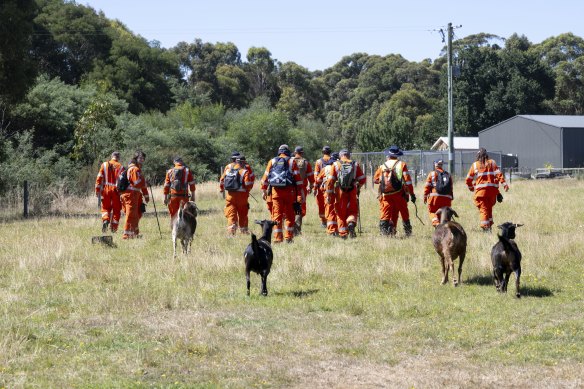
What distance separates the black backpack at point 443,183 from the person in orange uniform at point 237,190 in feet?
12.7

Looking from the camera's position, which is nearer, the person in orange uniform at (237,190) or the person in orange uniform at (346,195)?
the person in orange uniform at (346,195)

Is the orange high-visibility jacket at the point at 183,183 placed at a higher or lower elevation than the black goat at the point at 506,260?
higher

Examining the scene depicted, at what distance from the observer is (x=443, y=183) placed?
18.3 meters

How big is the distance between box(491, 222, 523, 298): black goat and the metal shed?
5176cm

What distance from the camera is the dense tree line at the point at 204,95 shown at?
3684cm

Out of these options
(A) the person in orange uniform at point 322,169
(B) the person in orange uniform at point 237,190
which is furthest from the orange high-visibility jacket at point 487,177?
(B) the person in orange uniform at point 237,190

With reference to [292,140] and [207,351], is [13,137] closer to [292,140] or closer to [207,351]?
[292,140]

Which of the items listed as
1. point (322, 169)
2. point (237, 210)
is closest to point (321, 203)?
point (322, 169)

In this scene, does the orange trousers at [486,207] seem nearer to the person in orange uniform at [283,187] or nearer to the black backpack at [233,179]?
the person in orange uniform at [283,187]

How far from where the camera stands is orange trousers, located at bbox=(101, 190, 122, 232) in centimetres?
2114

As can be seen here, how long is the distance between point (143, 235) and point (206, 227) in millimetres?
2050

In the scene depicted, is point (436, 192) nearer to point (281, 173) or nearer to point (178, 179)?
point (281, 173)

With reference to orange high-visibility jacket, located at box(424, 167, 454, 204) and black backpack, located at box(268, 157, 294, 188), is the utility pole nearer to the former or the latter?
orange high-visibility jacket, located at box(424, 167, 454, 204)

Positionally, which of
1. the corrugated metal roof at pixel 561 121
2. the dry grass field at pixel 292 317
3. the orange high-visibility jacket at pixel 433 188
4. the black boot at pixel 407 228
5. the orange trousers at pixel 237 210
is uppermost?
the corrugated metal roof at pixel 561 121
